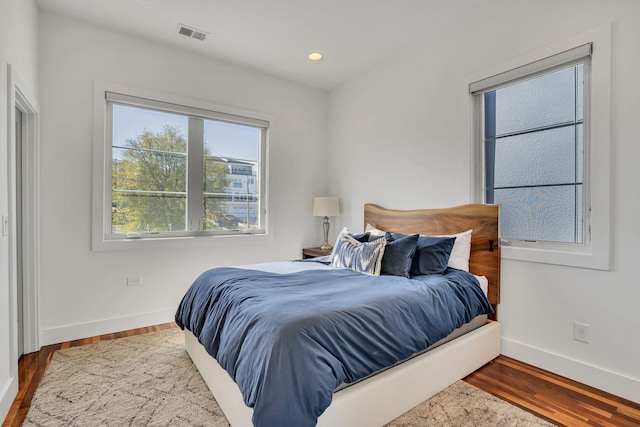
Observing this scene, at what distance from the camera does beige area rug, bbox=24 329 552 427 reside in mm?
1787

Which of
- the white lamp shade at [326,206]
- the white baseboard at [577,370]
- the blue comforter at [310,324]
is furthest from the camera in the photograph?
the white lamp shade at [326,206]

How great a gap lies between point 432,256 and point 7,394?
283 cm

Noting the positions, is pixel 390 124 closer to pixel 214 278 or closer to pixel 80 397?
pixel 214 278

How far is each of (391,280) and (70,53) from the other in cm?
335

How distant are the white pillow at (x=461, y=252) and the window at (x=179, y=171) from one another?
2.29m

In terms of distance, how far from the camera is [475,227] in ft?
9.10

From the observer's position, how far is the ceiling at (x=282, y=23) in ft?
8.81

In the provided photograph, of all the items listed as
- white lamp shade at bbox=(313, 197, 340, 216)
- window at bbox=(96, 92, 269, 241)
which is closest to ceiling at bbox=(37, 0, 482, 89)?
window at bbox=(96, 92, 269, 241)

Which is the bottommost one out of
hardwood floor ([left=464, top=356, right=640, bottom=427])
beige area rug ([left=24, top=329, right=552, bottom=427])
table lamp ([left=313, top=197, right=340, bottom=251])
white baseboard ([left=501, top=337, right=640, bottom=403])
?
hardwood floor ([left=464, top=356, right=640, bottom=427])

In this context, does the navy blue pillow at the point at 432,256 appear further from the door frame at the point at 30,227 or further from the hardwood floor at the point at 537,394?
the door frame at the point at 30,227

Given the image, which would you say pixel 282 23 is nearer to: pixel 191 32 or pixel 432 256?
pixel 191 32

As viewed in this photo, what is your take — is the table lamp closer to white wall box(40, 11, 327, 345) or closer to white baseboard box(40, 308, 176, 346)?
white wall box(40, 11, 327, 345)

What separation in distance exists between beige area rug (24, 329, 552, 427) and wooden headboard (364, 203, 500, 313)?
932 mm

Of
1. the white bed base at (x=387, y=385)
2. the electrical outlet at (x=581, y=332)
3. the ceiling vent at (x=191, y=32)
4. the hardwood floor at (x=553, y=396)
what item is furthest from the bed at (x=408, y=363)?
the ceiling vent at (x=191, y=32)
